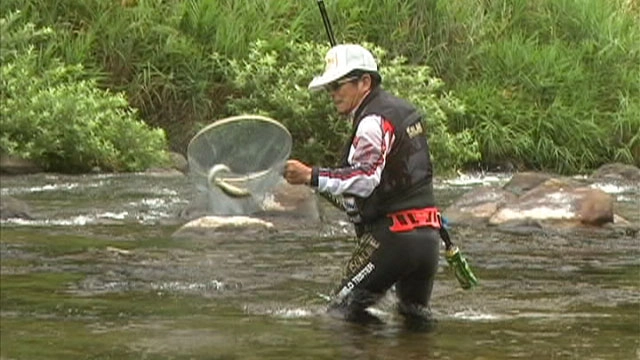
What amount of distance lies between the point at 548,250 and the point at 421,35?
856cm

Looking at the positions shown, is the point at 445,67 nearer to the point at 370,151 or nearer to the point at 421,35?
the point at 421,35

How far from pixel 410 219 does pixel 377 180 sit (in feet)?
1.16

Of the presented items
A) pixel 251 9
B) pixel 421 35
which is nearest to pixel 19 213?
pixel 251 9

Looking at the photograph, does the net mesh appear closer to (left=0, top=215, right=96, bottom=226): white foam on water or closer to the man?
the man

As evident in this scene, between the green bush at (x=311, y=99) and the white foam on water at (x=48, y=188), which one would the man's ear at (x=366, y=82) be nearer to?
the white foam on water at (x=48, y=188)

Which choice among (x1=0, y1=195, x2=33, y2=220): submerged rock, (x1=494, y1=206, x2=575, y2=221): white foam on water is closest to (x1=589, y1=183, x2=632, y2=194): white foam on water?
(x1=494, y1=206, x2=575, y2=221): white foam on water

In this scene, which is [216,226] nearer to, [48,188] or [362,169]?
[48,188]

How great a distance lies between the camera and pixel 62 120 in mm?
15461

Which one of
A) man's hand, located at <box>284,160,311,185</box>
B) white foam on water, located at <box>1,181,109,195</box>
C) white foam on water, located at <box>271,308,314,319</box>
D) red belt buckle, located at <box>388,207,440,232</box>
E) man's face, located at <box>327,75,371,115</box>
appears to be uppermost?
man's face, located at <box>327,75,371,115</box>

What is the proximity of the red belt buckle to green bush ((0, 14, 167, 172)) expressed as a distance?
780 cm

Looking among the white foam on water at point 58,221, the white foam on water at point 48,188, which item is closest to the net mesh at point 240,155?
the white foam on water at point 58,221

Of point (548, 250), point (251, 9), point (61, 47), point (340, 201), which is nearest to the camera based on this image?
point (340, 201)

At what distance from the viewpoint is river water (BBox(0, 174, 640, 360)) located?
7.46 m

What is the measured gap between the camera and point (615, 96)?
20344 millimetres
